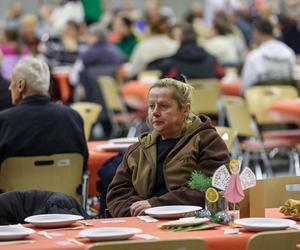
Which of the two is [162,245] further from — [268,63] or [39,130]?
[268,63]

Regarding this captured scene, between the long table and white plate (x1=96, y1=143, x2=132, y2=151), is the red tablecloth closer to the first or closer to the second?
white plate (x1=96, y1=143, x2=132, y2=151)

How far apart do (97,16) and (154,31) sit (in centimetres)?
493

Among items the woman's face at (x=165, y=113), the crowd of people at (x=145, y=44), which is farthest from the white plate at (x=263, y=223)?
the crowd of people at (x=145, y=44)

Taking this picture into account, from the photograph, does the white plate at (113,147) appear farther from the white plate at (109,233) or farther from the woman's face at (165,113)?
the white plate at (109,233)

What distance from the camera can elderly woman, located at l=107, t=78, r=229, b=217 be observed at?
18.0ft

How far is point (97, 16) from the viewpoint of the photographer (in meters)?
18.8

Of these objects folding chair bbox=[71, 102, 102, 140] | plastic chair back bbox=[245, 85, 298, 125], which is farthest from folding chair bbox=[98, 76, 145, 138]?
folding chair bbox=[71, 102, 102, 140]

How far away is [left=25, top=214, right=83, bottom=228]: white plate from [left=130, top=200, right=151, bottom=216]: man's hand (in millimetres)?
525

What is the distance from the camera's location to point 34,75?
271 inches

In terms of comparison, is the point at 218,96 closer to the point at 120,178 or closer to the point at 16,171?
the point at 16,171

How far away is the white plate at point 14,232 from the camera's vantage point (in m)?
4.31

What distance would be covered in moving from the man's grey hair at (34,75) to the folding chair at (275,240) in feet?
9.98

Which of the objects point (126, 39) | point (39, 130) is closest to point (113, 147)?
point (39, 130)

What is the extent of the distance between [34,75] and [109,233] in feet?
8.84
